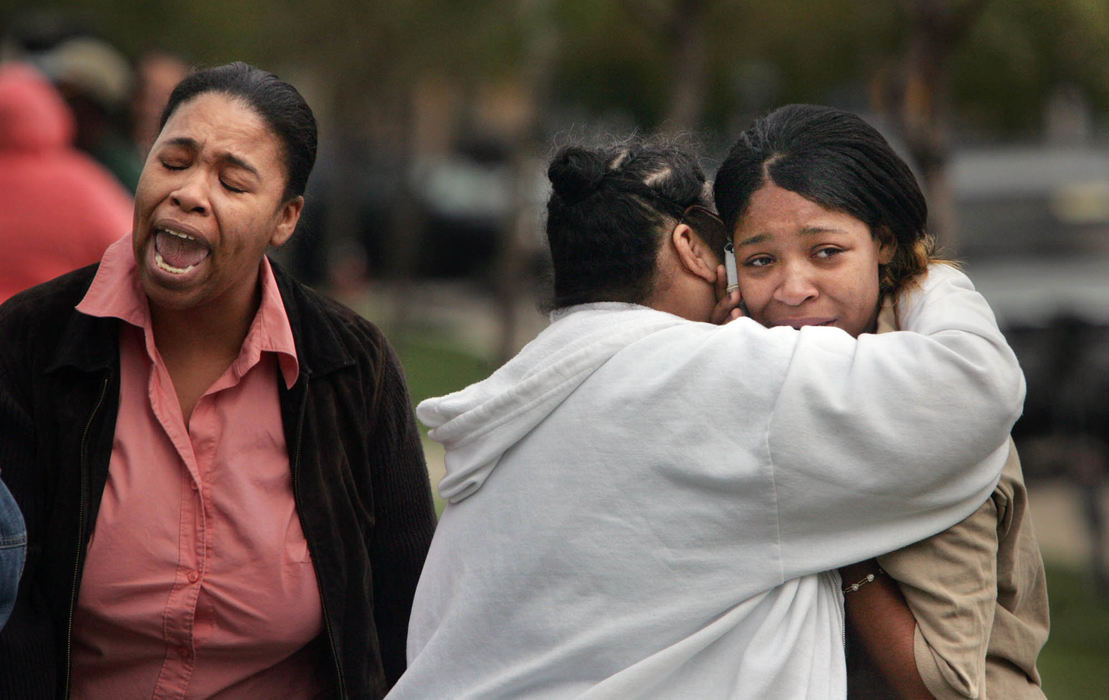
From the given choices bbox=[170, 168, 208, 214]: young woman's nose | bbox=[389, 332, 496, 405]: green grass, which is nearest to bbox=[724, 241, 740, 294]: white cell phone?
bbox=[170, 168, 208, 214]: young woman's nose

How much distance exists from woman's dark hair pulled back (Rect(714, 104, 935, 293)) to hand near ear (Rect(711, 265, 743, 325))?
8 centimetres

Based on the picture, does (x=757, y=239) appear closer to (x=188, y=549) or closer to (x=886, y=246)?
(x=886, y=246)

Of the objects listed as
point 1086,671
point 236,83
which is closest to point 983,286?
point 1086,671

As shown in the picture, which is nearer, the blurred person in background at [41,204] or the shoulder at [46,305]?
the shoulder at [46,305]

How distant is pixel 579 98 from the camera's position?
17.5 meters

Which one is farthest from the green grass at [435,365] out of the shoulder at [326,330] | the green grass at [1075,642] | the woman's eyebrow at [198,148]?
the woman's eyebrow at [198,148]

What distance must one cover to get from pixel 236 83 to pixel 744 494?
1.27 m

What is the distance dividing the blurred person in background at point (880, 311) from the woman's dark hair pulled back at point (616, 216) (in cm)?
8

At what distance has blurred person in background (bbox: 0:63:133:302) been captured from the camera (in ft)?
15.8

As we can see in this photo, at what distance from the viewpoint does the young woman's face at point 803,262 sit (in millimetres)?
2320

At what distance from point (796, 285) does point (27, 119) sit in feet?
11.5

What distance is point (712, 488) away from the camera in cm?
211

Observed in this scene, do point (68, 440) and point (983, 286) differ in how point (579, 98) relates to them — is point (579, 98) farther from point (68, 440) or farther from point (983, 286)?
point (68, 440)

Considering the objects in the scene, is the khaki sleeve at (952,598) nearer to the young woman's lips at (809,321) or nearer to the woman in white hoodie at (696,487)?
the woman in white hoodie at (696,487)
